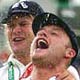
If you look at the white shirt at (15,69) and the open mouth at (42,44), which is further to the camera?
the white shirt at (15,69)

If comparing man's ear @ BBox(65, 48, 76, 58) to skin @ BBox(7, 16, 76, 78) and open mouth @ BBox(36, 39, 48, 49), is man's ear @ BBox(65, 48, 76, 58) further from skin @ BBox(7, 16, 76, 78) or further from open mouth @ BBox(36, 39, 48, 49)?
skin @ BBox(7, 16, 76, 78)

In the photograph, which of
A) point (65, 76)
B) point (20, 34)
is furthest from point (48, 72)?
point (20, 34)

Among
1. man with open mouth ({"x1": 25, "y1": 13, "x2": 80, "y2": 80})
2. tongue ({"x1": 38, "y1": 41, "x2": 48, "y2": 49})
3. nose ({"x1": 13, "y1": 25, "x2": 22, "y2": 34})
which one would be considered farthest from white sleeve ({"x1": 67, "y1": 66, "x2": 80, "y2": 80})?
nose ({"x1": 13, "y1": 25, "x2": 22, "y2": 34})

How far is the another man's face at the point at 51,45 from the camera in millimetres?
1195

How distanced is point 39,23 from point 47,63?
138 millimetres

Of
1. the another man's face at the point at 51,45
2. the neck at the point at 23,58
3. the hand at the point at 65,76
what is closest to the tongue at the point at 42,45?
the another man's face at the point at 51,45

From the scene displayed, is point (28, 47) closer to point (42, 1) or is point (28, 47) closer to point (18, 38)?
point (18, 38)

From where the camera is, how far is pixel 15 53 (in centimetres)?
139

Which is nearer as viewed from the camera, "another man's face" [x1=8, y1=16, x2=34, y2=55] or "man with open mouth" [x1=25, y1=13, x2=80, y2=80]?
"man with open mouth" [x1=25, y1=13, x2=80, y2=80]

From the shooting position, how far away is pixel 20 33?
135cm

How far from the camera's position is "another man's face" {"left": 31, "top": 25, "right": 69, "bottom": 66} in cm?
120

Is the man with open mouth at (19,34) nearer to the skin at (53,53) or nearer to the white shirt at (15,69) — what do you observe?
the white shirt at (15,69)

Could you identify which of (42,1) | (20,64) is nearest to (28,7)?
(42,1)

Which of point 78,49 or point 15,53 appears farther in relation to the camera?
point 15,53
